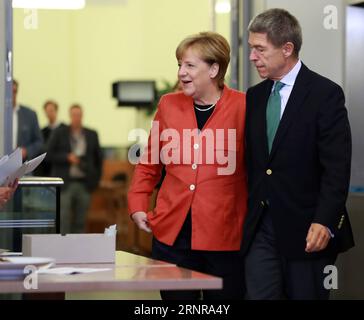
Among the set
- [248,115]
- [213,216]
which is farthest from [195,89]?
[213,216]

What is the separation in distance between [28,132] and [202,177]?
4945 mm

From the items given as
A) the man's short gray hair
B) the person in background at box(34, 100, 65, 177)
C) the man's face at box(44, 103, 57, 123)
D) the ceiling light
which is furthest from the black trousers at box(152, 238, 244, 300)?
the ceiling light

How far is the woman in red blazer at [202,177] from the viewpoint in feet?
12.7

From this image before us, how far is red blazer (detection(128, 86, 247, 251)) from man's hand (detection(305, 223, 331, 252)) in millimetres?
439

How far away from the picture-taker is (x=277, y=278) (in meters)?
3.73

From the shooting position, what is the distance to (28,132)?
865 centimetres

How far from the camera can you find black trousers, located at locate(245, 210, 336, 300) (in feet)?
12.1

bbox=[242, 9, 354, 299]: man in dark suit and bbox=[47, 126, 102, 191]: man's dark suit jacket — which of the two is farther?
bbox=[47, 126, 102, 191]: man's dark suit jacket

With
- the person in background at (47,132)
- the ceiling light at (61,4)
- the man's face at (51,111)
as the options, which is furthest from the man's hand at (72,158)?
the ceiling light at (61,4)

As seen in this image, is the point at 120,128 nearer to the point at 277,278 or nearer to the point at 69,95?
the point at 69,95

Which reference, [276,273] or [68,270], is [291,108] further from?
[68,270]

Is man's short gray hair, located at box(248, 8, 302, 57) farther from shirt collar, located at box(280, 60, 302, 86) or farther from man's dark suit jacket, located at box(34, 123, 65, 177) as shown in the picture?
man's dark suit jacket, located at box(34, 123, 65, 177)

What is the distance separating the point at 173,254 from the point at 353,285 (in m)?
1.77

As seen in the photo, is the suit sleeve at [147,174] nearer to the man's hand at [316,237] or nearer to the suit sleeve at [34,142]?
the man's hand at [316,237]
